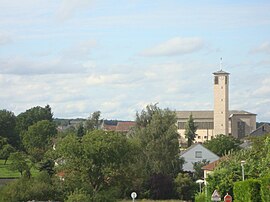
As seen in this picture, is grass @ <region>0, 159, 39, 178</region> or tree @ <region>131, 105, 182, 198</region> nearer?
tree @ <region>131, 105, 182, 198</region>

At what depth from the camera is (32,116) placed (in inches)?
6083

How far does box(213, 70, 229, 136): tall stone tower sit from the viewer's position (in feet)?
572

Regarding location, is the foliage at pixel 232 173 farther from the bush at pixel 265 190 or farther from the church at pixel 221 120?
the church at pixel 221 120

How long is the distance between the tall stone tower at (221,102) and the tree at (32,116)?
4146 centimetres

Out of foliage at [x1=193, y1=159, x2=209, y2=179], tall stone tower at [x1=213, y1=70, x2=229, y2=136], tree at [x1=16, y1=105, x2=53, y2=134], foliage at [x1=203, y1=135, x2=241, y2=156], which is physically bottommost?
foliage at [x1=193, y1=159, x2=209, y2=179]

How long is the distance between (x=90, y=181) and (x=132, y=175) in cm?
642

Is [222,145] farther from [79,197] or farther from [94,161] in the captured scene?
[79,197]

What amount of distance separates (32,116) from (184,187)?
83819 millimetres

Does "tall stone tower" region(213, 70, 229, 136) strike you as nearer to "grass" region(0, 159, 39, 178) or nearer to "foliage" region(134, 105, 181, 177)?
"grass" region(0, 159, 39, 178)

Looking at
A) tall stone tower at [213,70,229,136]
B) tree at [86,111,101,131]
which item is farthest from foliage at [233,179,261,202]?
tall stone tower at [213,70,229,136]

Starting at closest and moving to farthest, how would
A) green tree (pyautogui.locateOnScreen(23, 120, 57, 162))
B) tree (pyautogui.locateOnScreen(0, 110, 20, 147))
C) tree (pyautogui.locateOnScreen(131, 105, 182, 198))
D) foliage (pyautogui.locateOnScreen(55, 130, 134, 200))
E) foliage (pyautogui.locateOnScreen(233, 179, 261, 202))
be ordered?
foliage (pyautogui.locateOnScreen(233, 179, 261, 202)) → foliage (pyautogui.locateOnScreen(55, 130, 134, 200)) → tree (pyautogui.locateOnScreen(131, 105, 182, 198)) → green tree (pyautogui.locateOnScreen(23, 120, 57, 162)) → tree (pyautogui.locateOnScreen(0, 110, 20, 147))

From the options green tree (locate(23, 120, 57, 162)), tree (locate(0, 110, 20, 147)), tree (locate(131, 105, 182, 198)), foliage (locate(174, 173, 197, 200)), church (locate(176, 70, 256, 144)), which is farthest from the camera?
church (locate(176, 70, 256, 144))

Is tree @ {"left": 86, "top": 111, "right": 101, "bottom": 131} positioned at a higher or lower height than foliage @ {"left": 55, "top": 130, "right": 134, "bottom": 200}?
higher

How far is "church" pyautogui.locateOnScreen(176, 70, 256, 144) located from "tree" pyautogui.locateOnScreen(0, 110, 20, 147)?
39.8 meters
